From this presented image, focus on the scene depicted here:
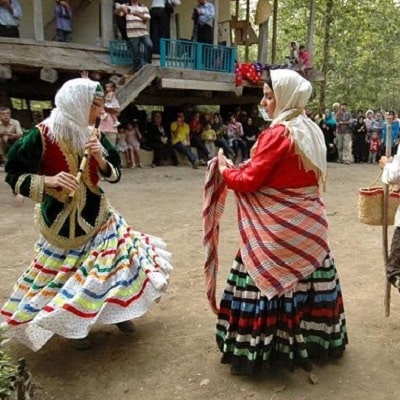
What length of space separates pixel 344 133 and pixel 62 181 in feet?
41.9

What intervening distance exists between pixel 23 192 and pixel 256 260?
1.31m

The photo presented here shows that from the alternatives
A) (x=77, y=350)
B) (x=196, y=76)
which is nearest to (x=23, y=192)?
(x=77, y=350)

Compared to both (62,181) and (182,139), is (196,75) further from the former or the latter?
(62,181)

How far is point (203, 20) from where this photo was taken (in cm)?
1164

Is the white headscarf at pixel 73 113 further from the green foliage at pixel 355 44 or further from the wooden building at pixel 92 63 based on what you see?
the green foliage at pixel 355 44

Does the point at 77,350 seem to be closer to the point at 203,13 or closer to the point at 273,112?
the point at 273,112

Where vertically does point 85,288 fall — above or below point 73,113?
A: below

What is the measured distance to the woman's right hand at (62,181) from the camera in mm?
2828

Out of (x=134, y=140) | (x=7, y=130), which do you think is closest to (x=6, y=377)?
(x=7, y=130)

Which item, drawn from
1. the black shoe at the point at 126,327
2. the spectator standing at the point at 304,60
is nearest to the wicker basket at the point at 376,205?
the black shoe at the point at 126,327

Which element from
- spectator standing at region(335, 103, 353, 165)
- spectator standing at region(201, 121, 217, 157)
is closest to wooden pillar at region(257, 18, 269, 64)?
→ spectator standing at region(201, 121, 217, 157)

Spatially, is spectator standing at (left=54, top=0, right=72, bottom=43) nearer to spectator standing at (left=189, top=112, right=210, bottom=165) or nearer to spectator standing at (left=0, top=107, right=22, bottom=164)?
spectator standing at (left=0, top=107, right=22, bottom=164)

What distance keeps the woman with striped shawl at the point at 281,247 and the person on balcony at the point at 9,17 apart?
813 cm

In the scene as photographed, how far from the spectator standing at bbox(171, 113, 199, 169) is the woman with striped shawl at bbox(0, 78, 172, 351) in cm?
885
